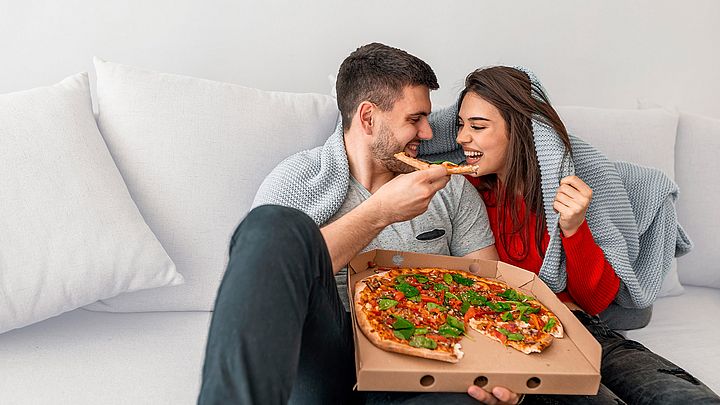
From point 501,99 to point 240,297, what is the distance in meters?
1.04

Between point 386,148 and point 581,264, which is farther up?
point 386,148

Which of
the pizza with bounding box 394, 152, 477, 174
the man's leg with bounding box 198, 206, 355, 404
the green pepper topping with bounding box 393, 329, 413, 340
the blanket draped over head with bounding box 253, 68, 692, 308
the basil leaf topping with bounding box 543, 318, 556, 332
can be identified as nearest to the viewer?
the man's leg with bounding box 198, 206, 355, 404

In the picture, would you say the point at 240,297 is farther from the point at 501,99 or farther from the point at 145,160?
the point at 501,99

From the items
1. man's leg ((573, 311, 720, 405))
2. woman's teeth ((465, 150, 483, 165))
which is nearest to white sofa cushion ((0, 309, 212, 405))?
woman's teeth ((465, 150, 483, 165))

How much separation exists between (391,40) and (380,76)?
603 mm

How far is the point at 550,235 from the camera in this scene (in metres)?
1.81

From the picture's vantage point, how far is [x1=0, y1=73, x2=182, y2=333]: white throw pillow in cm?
160

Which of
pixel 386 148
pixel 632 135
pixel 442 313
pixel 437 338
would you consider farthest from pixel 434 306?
pixel 632 135

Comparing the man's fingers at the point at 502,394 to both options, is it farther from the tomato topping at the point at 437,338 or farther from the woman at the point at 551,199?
the woman at the point at 551,199

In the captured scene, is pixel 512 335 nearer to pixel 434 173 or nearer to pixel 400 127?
pixel 434 173

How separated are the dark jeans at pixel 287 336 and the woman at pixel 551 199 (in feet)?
1.11

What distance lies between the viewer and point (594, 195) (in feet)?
6.13

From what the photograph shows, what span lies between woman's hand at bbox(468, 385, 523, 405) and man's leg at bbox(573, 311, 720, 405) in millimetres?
418

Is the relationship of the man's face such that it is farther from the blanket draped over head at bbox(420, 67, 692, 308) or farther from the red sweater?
the red sweater
